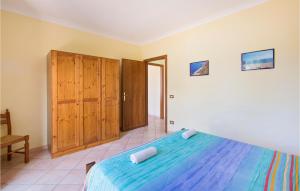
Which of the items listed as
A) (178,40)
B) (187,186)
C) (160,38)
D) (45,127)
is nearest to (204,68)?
(178,40)

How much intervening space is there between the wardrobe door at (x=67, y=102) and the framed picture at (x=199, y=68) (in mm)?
2476

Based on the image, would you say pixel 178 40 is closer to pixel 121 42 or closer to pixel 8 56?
pixel 121 42

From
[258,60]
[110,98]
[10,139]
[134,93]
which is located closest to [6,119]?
[10,139]

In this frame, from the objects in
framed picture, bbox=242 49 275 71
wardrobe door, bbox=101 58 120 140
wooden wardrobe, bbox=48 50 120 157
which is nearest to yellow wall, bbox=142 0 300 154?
framed picture, bbox=242 49 275 71

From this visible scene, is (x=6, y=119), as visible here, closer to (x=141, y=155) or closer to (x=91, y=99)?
(x=91, y=99)

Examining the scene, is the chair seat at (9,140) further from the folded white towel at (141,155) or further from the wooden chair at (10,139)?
the folded white towel at (141,155)

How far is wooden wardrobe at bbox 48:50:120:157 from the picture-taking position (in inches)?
104

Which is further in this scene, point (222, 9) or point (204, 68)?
point (204, 68)

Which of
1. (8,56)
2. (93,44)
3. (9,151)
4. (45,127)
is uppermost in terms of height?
(93,44)

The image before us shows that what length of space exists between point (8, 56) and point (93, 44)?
5.58 feet

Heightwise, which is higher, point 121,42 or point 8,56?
point 121,42

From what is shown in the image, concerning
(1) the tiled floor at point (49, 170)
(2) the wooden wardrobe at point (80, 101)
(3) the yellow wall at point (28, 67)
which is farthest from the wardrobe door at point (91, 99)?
(3) the yellow wall at point (28, 67)

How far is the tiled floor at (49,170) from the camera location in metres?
1.91

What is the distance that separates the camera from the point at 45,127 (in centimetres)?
307
